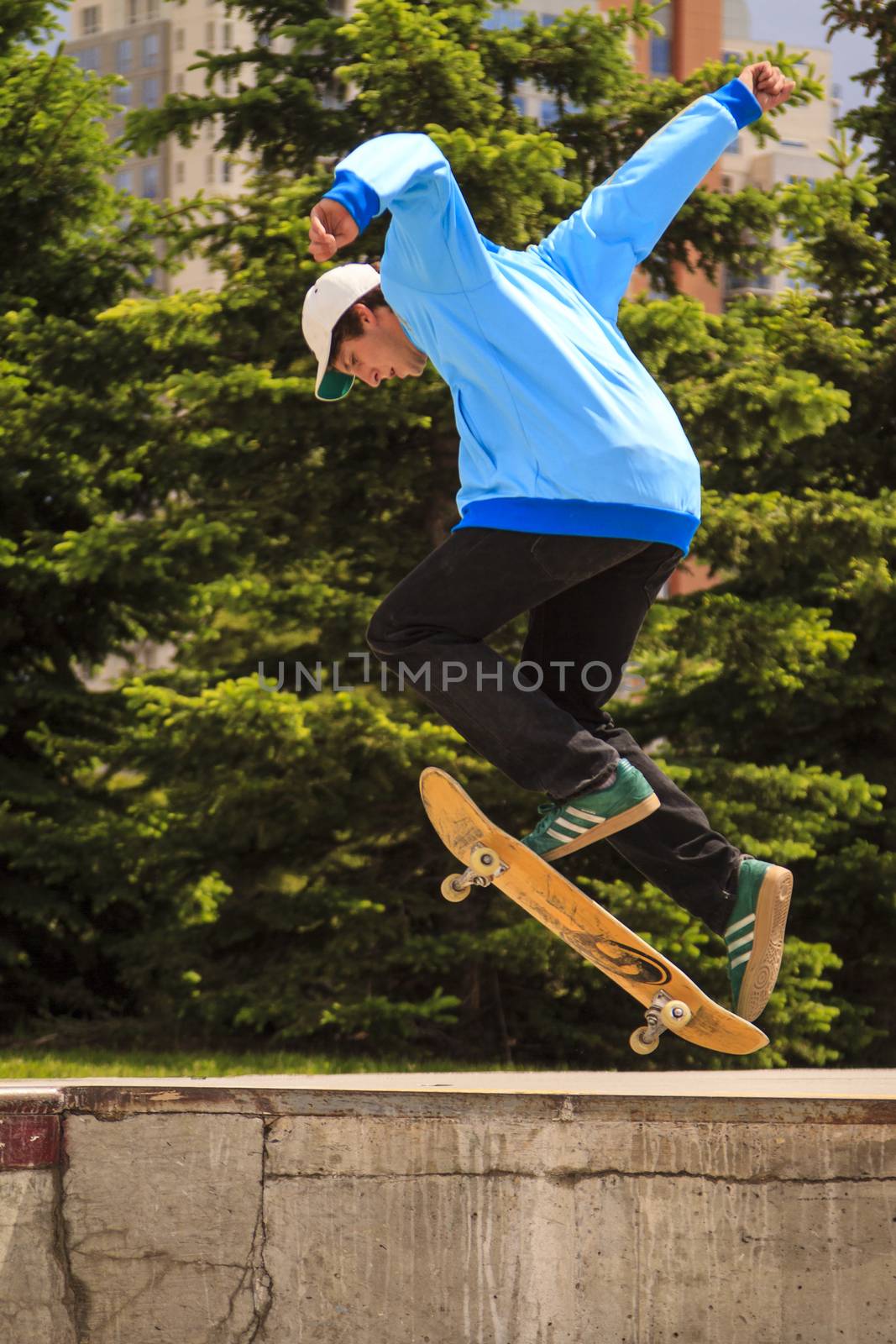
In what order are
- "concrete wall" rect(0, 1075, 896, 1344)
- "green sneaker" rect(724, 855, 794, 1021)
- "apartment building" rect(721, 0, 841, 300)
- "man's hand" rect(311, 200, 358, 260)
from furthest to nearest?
1. "apartment building" rect(721, 0, 841, 300)
2. "green sneaker" rect(724, 855, 794, 1021)
3. "concrete wall" rect(0, 1075, 896, 1344)
4. "man's hand" rect(311, 200, 358, 260)

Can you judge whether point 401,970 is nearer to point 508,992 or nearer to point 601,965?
point 508,992

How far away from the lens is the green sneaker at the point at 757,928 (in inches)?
136

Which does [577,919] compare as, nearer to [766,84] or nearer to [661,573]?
[661,573]

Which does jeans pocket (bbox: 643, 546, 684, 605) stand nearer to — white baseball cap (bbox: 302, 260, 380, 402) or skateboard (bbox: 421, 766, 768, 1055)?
skateboard (bbox: 421, 766, 768, 1055)

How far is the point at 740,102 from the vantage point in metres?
3.49

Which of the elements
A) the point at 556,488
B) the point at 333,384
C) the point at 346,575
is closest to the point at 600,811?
the point at 556,488

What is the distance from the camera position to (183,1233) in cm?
321

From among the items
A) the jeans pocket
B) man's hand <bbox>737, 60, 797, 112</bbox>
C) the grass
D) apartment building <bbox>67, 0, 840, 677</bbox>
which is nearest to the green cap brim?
the jeans pocket

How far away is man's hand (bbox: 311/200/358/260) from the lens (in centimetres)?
263

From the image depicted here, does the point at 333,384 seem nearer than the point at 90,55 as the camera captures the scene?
Yes

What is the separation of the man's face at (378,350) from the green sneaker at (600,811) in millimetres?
1083

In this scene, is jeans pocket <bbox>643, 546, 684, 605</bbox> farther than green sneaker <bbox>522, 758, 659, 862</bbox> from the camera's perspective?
Yes

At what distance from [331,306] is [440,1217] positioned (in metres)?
2.12

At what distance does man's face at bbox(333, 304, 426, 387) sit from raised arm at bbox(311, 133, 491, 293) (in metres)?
0.21
